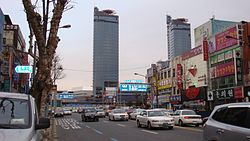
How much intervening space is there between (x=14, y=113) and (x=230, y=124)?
4488 mm

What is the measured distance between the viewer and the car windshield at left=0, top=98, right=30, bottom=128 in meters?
5.92

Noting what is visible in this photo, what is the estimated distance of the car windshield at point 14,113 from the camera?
592 centimetres

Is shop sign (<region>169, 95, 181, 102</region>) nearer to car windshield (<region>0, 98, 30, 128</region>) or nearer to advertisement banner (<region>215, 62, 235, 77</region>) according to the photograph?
advertisement banner (<region>215, 62, 235, 77</region>)

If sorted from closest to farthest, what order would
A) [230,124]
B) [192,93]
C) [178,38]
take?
[230,124] < [192,93] < [178,38]

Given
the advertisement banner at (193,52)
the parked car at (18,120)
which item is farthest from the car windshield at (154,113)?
the advertisement banner at (193,52)

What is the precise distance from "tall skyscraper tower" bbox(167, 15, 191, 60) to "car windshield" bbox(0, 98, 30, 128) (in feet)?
297

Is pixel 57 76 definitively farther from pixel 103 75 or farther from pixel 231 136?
pixel 231 136

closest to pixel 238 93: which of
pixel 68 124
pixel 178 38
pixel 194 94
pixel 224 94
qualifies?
pixel 224 94

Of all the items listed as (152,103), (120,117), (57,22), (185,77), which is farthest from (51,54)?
(152,103)

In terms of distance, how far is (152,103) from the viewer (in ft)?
244

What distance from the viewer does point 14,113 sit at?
626 cm

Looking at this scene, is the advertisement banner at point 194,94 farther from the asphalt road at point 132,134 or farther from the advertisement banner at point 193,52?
the asphalt road at point 132,134

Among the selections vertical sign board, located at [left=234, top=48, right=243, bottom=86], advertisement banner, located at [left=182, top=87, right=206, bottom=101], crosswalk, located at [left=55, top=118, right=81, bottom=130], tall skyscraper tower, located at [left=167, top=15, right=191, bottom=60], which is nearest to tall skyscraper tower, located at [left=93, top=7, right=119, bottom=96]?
advertisement banner, located at [left=182, top=87, right=206, bottom=101]

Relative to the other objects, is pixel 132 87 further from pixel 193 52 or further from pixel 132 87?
pixel 193 52
